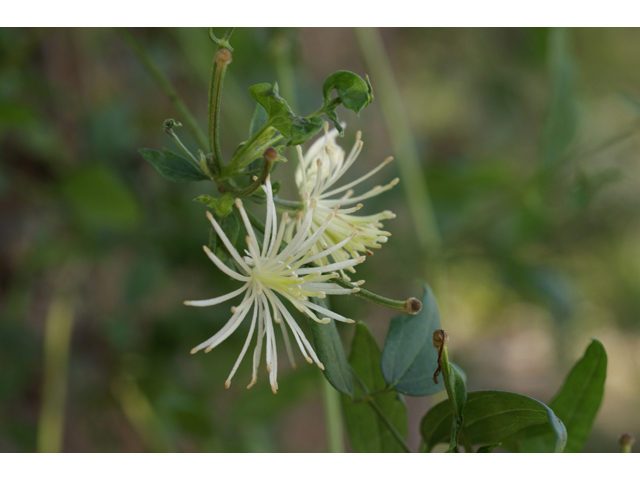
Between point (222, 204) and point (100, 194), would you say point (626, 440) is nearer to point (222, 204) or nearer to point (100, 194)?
point (222, 204)

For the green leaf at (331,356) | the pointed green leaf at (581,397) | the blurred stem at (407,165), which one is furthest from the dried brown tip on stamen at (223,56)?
the blurred stem at (407,165)

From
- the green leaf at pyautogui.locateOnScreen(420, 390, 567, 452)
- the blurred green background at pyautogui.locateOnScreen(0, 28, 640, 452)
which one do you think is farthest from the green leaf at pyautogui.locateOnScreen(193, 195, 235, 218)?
the blurred green background at pyautogui.locateOnScreen(0, 28, 640, 452)

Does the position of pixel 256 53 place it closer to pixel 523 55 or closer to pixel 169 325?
pixel 169 325

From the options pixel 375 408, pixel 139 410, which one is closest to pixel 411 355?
pixel 375 408

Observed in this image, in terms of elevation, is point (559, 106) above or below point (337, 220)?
above

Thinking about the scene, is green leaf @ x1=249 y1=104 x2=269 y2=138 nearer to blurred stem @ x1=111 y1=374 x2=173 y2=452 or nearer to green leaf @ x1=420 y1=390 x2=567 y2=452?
green leaf @ x1=420 y1=390 x2=567 y2=452

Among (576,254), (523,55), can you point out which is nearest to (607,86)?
(576,254)

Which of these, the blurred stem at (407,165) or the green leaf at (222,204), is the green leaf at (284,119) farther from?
the blurred stem at (407,165)
